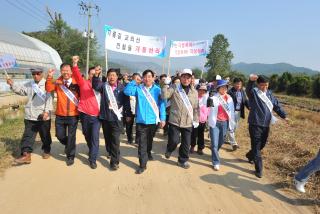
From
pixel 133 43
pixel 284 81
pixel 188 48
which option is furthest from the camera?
pixel 284 81

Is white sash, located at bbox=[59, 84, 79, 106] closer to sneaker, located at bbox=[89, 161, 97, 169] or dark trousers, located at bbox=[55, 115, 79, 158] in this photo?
dark trousers, located at bbox=[55, 115, 79, 158]

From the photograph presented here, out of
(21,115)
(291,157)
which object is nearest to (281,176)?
(291,157)

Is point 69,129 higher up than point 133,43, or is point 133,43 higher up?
point 133,43

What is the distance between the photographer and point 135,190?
4.99 metres

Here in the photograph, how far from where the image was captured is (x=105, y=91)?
19.7ft

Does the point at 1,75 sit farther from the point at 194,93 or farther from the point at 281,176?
the point at 281,176

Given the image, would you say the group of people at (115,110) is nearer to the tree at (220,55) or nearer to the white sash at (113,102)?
the white sash at (113,102)

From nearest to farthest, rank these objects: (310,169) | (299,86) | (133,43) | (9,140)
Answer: (310,169) → (9,140) → (133,43) → (299,86)

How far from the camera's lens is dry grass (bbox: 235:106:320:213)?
5789mm

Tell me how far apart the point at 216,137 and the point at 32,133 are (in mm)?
3620

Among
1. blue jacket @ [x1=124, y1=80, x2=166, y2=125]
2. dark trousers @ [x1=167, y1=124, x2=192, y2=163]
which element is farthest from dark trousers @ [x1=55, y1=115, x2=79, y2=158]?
dark trousers @ [x1=167, y1=124, x2=192, y2=163]

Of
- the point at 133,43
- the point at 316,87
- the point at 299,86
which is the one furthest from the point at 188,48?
the point at 299,86

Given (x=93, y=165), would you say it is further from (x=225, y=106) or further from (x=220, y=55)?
(x=220, y=55)

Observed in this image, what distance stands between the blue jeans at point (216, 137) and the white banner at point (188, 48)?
27.3 ft
